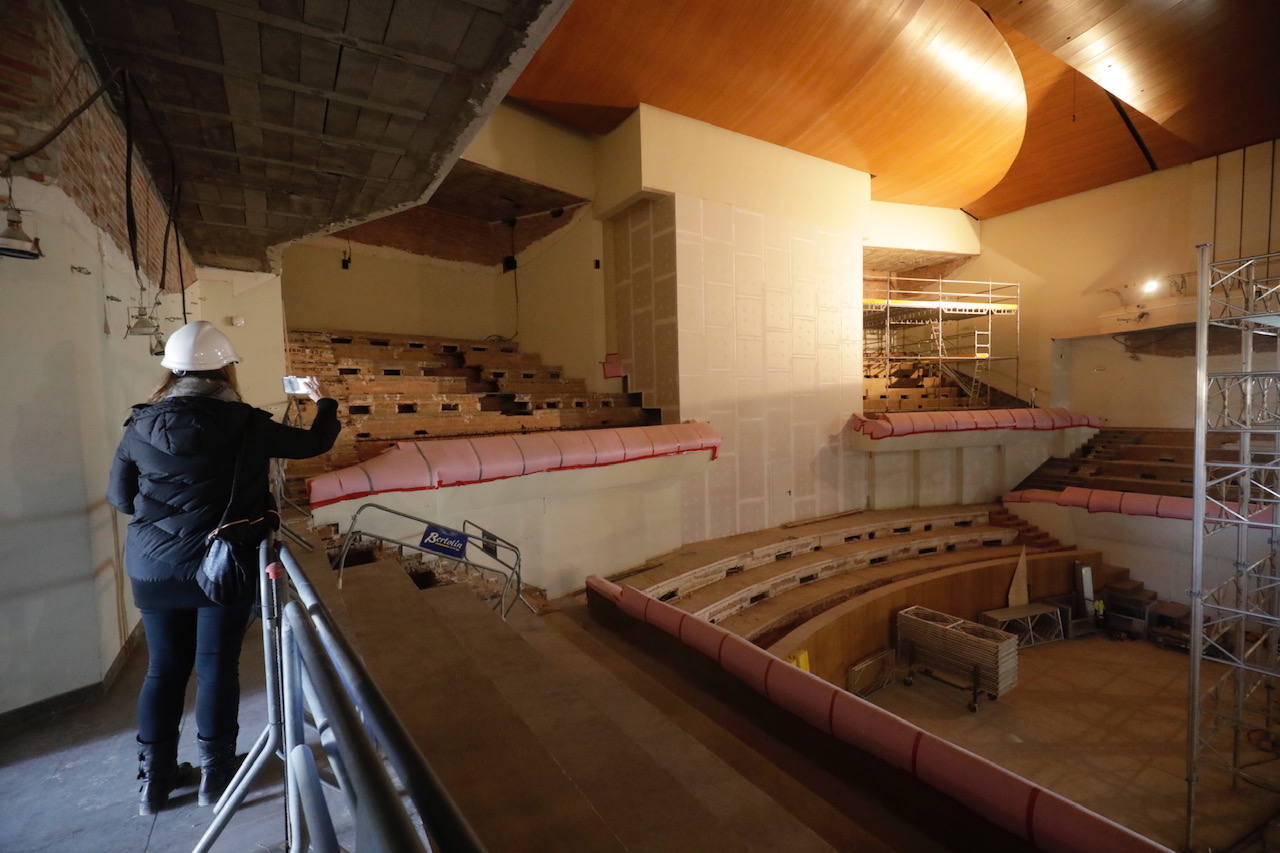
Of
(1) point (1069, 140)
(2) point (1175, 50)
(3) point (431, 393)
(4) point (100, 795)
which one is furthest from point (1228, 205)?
(4) point (100, 795)

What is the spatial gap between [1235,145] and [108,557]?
593 inches

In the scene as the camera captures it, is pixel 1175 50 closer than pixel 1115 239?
Yes

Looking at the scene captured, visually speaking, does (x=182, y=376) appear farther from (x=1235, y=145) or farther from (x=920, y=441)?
(x=1235, y=145)

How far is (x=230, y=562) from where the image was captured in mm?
1682

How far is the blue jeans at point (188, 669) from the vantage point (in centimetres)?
176

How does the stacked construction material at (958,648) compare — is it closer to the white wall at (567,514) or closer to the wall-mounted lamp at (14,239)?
the white wall at (567,514)

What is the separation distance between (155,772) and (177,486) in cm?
97

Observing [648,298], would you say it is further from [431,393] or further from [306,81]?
[306,81]

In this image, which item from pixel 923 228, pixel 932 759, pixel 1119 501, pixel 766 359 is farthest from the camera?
pixel 923 228

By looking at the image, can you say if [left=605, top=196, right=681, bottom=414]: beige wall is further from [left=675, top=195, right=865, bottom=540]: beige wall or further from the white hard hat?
the white hard hat

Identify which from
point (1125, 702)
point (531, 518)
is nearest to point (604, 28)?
point (531, 518)

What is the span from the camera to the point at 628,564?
6.45m

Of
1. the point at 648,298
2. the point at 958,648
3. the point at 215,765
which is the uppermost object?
the point at 648,298

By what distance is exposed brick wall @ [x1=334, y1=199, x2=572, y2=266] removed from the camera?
29.0 feet
